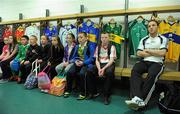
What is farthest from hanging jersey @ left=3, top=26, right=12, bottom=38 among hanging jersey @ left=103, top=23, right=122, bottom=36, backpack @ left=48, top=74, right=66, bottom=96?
hanging jersey @ left=103, top=23, right=122, bottom=36

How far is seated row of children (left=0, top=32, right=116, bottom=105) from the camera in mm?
3775

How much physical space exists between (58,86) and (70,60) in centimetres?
53

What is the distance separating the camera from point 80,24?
4.89 m

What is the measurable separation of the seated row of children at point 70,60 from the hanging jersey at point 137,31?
1.72ft

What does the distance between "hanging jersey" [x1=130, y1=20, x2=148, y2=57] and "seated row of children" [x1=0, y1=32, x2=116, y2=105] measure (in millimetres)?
526

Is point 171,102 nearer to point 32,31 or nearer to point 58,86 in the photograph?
point 58,86

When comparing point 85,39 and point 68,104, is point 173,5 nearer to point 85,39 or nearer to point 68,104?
point 85,39

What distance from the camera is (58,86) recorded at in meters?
3.99

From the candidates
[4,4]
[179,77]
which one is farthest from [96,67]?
[4,4]

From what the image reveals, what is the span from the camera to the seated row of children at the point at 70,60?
3.78 m

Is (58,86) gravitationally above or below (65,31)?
below

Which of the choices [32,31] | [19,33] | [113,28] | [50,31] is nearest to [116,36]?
[113,28]

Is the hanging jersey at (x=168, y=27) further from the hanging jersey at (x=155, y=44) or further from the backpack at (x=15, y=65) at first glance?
the backpack at (x=15, y=65)

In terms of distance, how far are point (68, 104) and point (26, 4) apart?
12.2 feet
